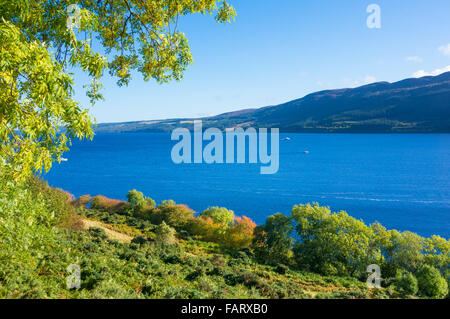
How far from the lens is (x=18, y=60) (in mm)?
3678

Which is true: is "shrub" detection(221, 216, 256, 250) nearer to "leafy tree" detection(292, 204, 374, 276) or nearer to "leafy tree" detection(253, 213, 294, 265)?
"leafy tree" detection(253, 213, 294, 265)

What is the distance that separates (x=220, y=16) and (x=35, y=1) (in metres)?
3.71

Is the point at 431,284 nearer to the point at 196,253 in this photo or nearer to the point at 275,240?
the point at 275,240

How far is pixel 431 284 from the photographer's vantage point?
84.2ft

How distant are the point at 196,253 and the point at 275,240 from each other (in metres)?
12.1

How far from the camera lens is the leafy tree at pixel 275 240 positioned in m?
35.5

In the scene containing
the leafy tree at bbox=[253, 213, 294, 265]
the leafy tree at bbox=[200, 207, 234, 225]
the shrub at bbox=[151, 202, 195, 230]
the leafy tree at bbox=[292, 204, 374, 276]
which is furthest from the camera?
the shrub at bbox=[151, 202, 195, 230]

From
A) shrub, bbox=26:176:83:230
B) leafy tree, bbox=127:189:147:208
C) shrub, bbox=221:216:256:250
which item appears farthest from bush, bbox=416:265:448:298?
leafy tree, bbox=127:189:147:208

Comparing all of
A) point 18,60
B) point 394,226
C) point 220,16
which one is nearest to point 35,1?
point 18,60

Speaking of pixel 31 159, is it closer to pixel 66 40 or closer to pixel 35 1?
pixel 66 40

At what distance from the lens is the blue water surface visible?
6481 centimetres

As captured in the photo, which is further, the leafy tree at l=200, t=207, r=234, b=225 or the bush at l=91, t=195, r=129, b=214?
the bush at l=91, t=195, r=129, b=214

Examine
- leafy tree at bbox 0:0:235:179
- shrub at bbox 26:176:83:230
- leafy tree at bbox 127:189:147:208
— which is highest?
leafy tree at bbox 0:0:235:179

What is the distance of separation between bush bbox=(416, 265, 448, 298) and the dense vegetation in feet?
0.34
